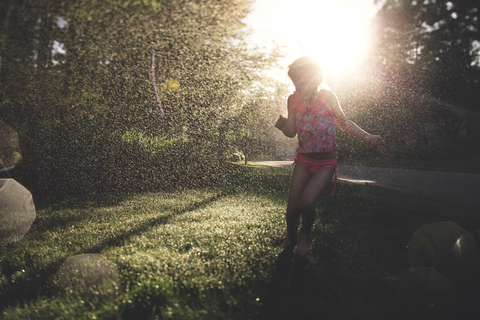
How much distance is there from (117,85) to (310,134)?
5054 millimetres

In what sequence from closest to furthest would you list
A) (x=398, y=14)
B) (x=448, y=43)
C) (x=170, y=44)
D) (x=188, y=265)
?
(x=188, y=265) < (x=170, y=44) < (x=448, y=43) < (x=398, y=14)

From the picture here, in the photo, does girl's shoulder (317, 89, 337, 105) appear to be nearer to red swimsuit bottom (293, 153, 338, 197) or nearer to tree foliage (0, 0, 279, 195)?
red swimsuit bottom (293, 153, 338, 197)

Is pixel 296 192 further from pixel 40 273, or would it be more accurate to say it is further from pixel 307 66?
pixel 40 273

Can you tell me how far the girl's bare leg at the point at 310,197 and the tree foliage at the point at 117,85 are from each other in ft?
11.0

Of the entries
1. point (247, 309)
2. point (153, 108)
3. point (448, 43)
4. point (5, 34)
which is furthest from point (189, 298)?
point (448, 43)

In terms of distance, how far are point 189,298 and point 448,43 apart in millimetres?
27318

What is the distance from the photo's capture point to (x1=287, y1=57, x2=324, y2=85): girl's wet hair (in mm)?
2506

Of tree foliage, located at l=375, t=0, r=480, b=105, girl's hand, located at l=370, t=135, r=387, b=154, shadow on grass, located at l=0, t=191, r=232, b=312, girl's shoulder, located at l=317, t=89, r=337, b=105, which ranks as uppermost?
tree foliage, located at l=375, t=0, r=480, b=105

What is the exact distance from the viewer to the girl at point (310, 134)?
2.46m

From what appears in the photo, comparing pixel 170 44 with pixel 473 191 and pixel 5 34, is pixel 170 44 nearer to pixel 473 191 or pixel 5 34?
pixel 5 34

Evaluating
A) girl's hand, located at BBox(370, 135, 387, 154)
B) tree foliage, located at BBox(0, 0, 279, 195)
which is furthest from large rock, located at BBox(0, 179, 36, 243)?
girl's hand, located at BBox(370, 135, 387, 154)

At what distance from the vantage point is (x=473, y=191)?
303 inches

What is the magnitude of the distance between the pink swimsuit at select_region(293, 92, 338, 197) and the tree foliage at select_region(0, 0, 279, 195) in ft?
9.63

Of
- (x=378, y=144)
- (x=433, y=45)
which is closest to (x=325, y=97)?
(x=378, y=144)
